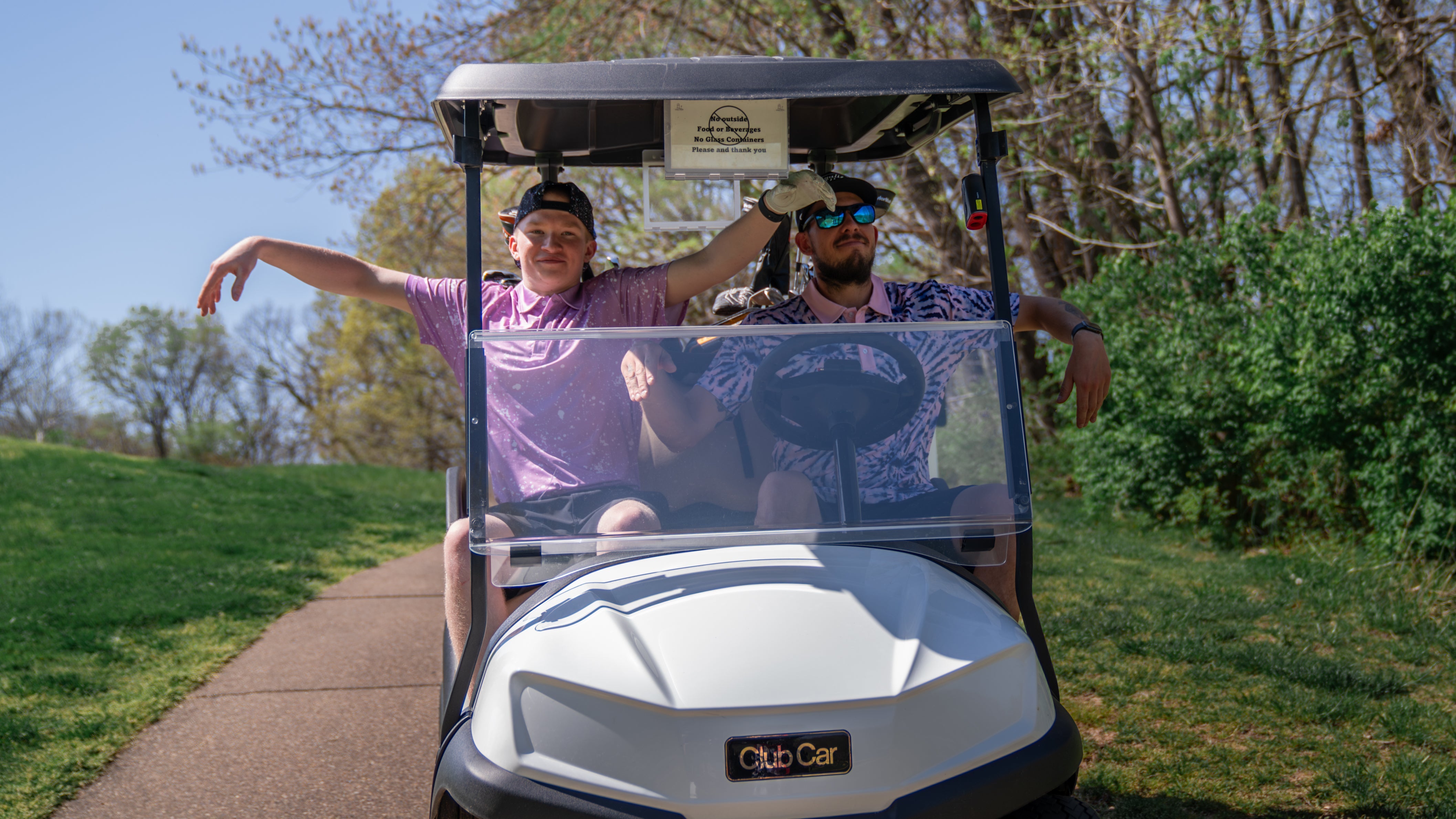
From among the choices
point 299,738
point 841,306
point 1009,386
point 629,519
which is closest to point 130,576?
point 299,738

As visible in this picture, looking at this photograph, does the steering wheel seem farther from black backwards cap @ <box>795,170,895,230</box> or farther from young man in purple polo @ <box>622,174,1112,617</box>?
black backwards cap @ <box>795,170,895,230</box>

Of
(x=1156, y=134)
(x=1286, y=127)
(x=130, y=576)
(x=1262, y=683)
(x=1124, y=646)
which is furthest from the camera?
(x=1286, y=127)

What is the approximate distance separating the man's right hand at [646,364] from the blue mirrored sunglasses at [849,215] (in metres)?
0.92

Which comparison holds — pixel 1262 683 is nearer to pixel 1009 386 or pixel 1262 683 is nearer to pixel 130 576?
pixel 1009 386

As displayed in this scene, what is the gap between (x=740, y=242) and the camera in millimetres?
2502

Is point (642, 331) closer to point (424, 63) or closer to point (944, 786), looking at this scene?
point (944, 786)

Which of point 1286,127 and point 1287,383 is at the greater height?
point 1286,127

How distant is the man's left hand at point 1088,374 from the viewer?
2441 mm

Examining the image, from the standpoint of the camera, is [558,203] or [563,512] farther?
[558,203]

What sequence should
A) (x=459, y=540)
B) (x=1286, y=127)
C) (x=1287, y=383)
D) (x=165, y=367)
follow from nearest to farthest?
(x=459, y=540)
(x=1287, y=383)
(x=1286, y=127)
(x=165, y=367)

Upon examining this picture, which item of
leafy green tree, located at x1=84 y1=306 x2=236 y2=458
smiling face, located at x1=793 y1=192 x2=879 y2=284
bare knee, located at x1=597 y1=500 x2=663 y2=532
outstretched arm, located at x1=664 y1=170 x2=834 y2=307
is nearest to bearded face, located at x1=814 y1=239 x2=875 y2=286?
smiling face, located at x1=793 y1=192 x2=879 y2=284

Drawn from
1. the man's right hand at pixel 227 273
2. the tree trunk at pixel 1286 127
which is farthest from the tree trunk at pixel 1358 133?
the man's right hand at pixel 227 273

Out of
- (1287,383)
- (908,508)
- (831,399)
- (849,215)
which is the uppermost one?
(849,215)

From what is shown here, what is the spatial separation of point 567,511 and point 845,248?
4.06 ft
